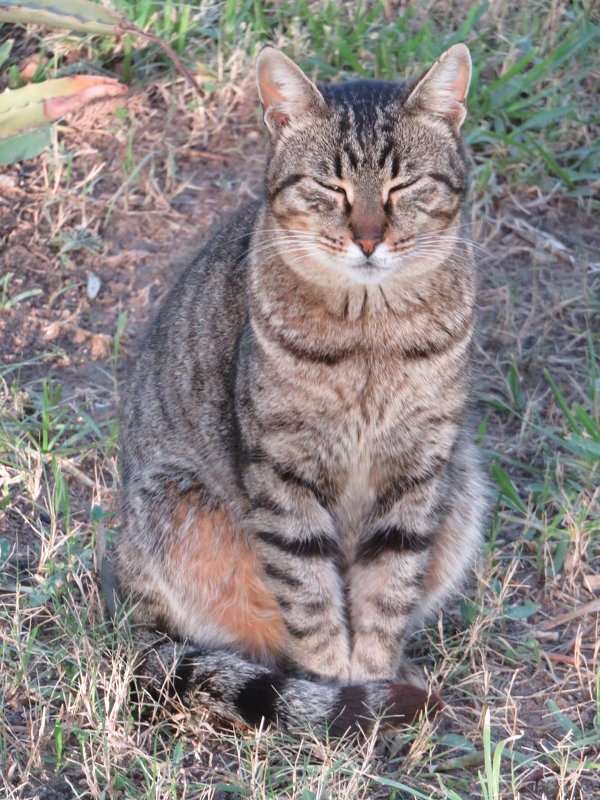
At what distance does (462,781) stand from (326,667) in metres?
0.54

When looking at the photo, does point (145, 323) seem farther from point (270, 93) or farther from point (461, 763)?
point (461, 763)

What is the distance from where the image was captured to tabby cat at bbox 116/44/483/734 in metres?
3.19

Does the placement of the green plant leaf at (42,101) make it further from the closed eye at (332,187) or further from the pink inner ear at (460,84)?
the pink inner ear at (460,84)

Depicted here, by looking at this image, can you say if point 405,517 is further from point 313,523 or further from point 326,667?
point 326,667

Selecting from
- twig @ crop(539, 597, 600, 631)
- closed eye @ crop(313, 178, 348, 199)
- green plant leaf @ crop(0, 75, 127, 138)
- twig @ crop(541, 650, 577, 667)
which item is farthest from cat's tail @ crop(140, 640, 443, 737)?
green plant leaf @ crop(0, 75, 127, 138)

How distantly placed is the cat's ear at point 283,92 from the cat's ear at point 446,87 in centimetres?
27

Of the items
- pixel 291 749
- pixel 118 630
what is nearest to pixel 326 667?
pixel 291 749

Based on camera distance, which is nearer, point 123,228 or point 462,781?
point 462,781

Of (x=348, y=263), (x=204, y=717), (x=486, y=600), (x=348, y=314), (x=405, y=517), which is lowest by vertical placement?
(x=486, y=600)

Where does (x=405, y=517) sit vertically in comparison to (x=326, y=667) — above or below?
above

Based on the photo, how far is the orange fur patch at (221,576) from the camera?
3576mm

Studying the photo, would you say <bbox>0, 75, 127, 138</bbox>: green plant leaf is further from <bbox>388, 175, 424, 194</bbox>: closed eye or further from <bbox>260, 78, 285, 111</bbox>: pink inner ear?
<bbox>388, 175, 424, 194</bbox>: closed eye

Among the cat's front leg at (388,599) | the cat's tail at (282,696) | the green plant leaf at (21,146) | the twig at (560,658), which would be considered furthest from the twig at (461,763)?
the green plant leaf at (21,146)

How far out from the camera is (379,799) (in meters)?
3.05
